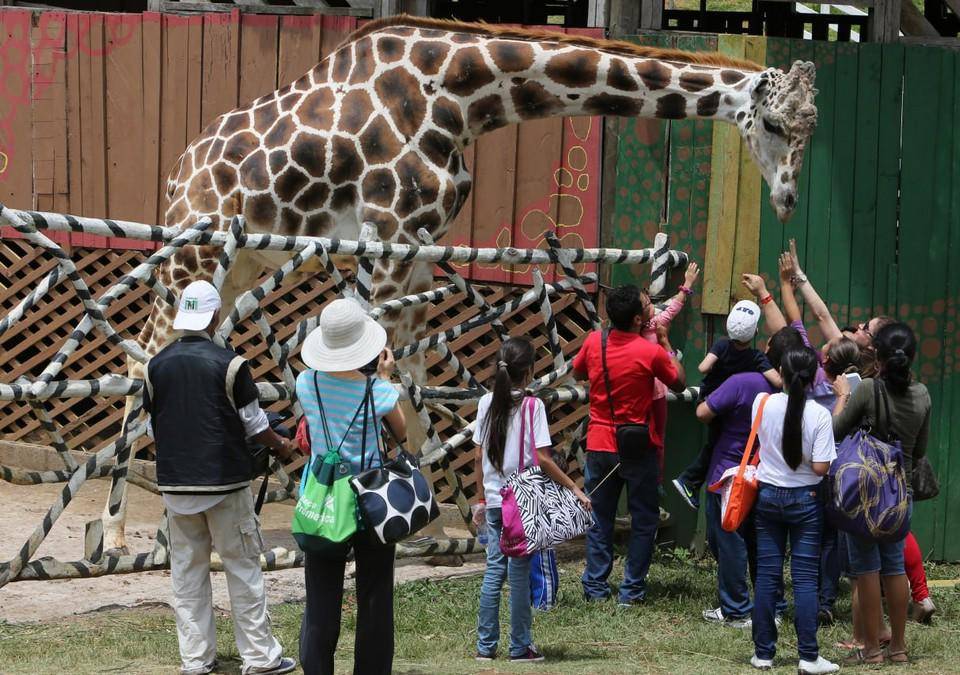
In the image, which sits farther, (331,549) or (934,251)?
(934,251)

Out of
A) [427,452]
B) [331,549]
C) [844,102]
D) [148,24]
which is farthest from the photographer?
[148,24]

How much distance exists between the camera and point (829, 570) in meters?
7.07

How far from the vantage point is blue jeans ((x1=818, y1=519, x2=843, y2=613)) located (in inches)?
277

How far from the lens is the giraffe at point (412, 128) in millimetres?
7664

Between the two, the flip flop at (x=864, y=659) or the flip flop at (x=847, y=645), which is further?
the flip flop at (x=847, y=645)

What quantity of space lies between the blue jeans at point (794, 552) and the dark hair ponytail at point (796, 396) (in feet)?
0.54

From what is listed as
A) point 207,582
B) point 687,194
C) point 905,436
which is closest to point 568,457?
point 687,194

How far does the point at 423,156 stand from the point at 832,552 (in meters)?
3.00

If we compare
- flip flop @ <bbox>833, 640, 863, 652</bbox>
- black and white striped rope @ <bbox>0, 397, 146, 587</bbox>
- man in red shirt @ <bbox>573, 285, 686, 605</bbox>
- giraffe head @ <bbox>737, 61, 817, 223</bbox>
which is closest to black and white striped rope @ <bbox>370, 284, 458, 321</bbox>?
man in red shirt @ <bbox>573, 285, 686, 605</bbox>

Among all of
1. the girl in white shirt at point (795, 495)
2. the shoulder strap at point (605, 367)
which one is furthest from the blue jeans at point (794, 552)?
the shoulder strap at point (605, 367)

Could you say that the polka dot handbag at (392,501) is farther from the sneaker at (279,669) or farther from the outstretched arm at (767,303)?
the outstretched arm at (767,303)

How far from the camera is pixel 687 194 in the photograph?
834 centimetres

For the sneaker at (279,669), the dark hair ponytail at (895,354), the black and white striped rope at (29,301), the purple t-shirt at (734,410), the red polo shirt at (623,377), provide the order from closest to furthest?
1. the sneaker at (279,669)
2. the dark hair ponytail at (895,354)
3. the black and white striped rope at (29,301)
4. the purple t-shirt at (734,410)
5. the red polo shirt at (623,377)

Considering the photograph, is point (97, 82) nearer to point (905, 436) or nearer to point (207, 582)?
point (207, 582)
